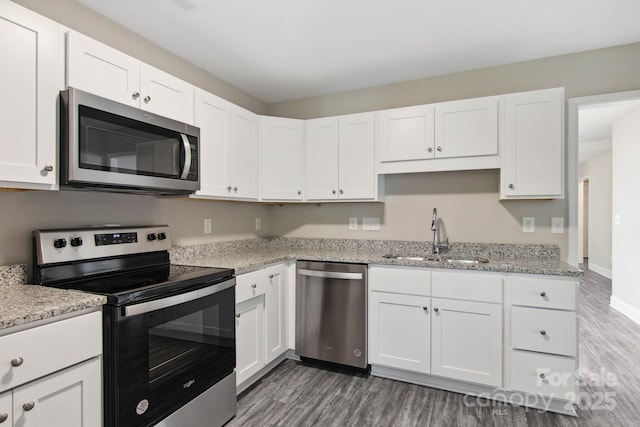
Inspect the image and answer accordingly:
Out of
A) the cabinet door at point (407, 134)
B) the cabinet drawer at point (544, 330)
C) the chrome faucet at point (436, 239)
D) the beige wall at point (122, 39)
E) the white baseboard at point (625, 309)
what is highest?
the beige wall at point (122, 39)

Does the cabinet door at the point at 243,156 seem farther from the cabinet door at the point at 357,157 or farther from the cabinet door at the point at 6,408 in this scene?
the cabinet door at the point at 6,408

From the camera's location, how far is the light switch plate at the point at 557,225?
2.62 m

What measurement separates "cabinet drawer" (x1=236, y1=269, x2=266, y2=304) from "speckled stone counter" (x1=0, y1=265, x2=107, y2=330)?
0.94 metres

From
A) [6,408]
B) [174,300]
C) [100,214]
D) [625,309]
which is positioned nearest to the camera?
[6,408]

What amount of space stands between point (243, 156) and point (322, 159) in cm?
73

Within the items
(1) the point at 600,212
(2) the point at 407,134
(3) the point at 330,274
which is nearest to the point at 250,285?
(3) the point at 330,274

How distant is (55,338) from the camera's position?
4.05 feet

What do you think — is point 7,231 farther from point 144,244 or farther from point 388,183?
point 388,183

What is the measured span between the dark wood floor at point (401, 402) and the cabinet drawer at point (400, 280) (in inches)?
27.7

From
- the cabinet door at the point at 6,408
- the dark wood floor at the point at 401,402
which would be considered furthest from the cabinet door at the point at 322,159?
the cabinet door at the point at 6,408

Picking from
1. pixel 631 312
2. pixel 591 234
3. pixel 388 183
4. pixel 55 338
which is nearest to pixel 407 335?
pixel 388 183

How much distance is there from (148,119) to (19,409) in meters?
1.39

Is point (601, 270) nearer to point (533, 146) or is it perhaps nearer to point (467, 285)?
point (533, 146)

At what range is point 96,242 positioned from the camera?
190 cm
